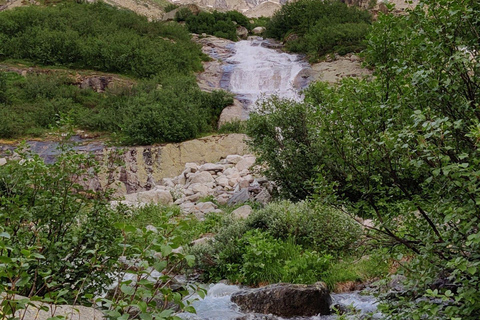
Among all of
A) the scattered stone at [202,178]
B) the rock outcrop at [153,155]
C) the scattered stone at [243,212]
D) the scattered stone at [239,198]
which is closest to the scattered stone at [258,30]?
the rock outcrop at [153,155]

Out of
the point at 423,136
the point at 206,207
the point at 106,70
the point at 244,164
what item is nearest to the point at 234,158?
the point at 244,164

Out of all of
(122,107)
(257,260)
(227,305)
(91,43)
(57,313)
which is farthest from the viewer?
(91,43)

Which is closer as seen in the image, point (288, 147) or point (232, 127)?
point (288, 147)

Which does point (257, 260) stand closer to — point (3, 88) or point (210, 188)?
point (210, 188)

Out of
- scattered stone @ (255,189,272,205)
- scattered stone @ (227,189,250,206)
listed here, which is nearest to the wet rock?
scattered stone @ (227,189,250,206)

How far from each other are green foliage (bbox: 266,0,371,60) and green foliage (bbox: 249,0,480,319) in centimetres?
1836

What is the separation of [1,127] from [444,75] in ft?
45.6

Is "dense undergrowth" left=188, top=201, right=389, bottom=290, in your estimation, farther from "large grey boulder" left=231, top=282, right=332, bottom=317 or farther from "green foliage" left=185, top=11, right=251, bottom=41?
"green foliage" left=185, top=11, right=251, bottom=41

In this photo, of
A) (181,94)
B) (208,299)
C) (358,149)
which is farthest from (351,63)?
(358,149)

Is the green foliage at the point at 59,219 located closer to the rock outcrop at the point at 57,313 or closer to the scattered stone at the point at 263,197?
the rock outcrop at the point at 57,313

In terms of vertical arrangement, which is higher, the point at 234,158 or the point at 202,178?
the point at 234,158

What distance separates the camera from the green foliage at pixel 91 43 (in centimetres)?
1923

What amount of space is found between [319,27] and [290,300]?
68.8 ft

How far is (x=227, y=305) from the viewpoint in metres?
5.61
